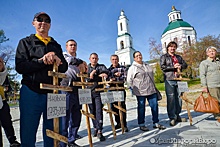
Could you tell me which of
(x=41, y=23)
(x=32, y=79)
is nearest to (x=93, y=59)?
(x=41, y=23)

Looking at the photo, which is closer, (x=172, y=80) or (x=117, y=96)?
(x=117, y=96)

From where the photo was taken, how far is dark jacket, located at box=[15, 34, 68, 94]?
1.77 meters

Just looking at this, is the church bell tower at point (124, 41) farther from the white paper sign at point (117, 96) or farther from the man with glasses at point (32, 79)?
the man with glasses at point (32, 79)

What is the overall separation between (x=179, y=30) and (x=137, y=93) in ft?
137

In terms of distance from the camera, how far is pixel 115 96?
11.9ft

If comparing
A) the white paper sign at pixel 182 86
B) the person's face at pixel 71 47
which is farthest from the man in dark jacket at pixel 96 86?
the white paper sign at pixel 182 86

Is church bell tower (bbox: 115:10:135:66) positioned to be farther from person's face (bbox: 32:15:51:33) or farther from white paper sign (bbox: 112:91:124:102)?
person's face (bbox: 32:15:51:33)

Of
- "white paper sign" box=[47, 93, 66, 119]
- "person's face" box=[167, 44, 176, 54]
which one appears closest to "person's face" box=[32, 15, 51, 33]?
"white paper sign" box=[47, 93, 66, 119]

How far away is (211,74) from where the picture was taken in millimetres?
4195

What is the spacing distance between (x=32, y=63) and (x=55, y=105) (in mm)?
517

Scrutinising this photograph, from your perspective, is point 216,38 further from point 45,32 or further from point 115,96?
point 45,32

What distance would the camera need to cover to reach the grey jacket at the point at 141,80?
12.8ft

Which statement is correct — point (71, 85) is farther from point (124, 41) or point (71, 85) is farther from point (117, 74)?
point (124, 41)

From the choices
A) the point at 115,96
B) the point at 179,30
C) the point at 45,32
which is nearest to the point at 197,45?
the point at 179,30
